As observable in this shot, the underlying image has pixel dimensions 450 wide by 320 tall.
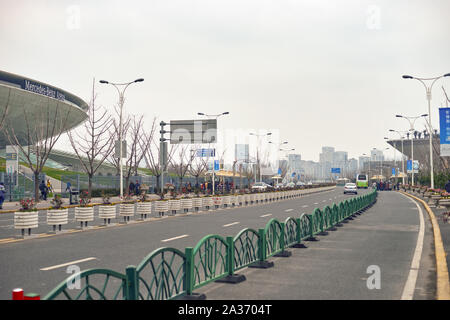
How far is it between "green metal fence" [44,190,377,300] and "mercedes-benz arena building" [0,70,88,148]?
4363cm

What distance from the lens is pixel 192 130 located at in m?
38.0

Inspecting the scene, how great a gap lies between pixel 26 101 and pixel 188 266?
197 ft

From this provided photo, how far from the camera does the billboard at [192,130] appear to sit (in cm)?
3784

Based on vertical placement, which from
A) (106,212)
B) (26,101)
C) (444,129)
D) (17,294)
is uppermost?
(26,101)

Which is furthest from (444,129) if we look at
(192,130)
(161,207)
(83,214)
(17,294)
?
(17,294)

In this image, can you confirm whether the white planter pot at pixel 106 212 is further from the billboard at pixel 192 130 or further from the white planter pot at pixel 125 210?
the billboard at pixel 192 130

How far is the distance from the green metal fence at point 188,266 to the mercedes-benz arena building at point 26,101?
1718 inches

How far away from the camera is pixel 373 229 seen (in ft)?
54.6

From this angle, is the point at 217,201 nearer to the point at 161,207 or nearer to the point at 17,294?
the point at 161,207

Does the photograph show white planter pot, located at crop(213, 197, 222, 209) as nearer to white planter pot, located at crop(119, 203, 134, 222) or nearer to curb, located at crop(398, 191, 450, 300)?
white planter pot, located at crop(119, 203, 134, 222)

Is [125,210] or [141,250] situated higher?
[125,210]

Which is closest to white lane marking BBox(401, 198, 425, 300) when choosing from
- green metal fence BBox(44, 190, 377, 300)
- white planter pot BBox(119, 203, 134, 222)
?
green metal fence BBox(44, 190, 377, 300)
